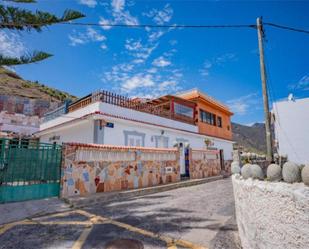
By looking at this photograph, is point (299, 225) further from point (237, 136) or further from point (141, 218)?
point (237, 136)

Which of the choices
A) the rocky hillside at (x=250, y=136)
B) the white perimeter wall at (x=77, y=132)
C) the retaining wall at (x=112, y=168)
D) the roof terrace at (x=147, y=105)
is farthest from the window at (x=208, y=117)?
the rocky hillside at (x=250, y=136)

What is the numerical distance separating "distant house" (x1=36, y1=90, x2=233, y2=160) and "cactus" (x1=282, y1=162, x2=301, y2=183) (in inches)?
394

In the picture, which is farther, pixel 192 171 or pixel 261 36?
pixel 192 171

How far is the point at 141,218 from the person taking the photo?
577 centimetres

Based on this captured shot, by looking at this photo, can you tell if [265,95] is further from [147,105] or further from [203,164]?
[147,105]

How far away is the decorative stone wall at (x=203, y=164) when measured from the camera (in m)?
15.2

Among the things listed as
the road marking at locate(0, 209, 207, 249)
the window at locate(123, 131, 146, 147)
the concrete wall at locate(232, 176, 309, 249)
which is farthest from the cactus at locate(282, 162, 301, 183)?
the window at locate(123, 131, 146, 147)

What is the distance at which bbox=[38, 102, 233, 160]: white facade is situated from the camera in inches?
475

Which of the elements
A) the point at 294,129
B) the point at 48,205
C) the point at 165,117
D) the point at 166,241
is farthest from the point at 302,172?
the point at 294,129

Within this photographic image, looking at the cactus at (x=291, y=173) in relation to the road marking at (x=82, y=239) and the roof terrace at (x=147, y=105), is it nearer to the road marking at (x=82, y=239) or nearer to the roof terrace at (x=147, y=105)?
the road marking at (x=82, y=239)

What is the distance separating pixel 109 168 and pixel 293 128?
17159 mm

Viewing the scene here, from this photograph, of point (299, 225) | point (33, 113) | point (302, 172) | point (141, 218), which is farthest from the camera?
point (33, 113)

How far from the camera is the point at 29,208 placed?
6.57 m

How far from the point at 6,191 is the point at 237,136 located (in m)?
65.4
